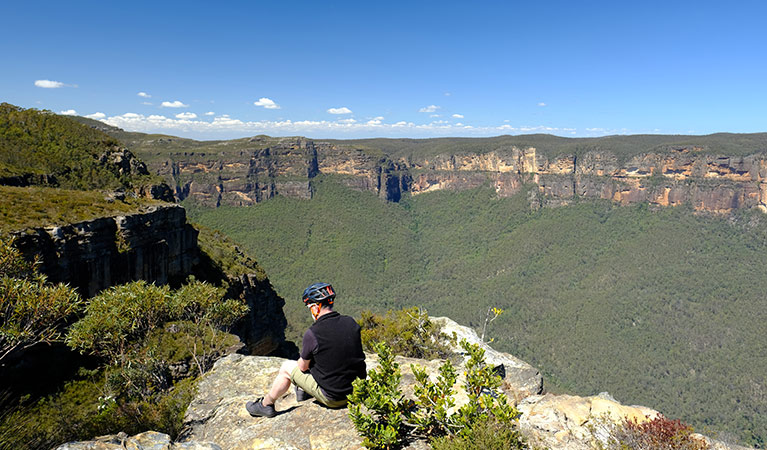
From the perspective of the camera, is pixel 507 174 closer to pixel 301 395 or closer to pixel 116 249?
pixel 116 249

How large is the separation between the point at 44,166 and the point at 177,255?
21192 millimetres

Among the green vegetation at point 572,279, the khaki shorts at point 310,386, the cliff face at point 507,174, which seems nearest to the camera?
the khaki shorts at point 310,386

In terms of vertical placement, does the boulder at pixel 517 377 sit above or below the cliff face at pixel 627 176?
below

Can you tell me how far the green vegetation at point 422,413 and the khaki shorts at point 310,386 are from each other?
37.1 inches

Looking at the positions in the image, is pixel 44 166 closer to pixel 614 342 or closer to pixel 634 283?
pixel 614 342

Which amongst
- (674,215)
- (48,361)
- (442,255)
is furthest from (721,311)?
(48,361)

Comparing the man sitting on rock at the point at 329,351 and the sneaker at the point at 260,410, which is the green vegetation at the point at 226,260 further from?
the man sitting on rock at the point at 329,351

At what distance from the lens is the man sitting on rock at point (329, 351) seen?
667cm

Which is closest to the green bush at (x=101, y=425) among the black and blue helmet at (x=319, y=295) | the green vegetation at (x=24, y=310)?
the green vegetation at (x=24, y=310)

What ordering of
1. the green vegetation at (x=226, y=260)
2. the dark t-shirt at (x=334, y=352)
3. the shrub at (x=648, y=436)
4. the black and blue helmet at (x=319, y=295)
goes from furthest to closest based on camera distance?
the green vegetation at (x=226, y=260), the black and blue helmet at (x=319, y=295), the dark t-shirt at (x=334, y=352), the shrub at (x=648, y=436)

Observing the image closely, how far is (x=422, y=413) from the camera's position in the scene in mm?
6777

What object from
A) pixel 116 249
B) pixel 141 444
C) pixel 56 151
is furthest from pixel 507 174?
pixel 141 444

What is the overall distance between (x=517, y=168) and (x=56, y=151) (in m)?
149

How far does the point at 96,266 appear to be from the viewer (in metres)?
23.7
